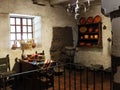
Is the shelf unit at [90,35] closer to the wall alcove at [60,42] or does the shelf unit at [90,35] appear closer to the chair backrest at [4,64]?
the wall alcove at [60,42]

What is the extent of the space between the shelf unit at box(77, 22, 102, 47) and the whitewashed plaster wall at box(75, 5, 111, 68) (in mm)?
167

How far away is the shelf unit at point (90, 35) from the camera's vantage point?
6148 millimetres

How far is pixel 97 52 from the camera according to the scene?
634 cm

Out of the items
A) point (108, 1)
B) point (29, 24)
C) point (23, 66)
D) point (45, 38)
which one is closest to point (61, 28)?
point (45, 38)

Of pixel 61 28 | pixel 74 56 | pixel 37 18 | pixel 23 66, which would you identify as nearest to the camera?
pixel 23 66

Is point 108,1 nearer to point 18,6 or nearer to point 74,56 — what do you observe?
point 18,6

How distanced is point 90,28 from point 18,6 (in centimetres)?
262

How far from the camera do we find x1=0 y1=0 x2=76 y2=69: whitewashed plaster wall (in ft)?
17.1

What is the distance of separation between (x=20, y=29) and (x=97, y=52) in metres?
2.76

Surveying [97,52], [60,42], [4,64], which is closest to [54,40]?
[60,42]

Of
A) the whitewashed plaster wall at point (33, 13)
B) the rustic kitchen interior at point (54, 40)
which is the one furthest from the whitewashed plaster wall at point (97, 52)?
the whitewashed plaster wall at point (33, 13)

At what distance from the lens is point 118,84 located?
19.6 inches

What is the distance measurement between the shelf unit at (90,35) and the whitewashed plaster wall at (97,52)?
167 mm

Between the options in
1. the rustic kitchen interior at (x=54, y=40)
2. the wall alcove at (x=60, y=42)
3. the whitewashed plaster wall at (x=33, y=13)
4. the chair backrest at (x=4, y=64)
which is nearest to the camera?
the chair backrest at (x=4, y=64)
